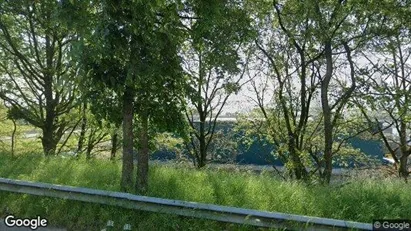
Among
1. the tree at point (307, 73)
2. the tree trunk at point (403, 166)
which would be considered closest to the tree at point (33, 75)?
the tree at point (307, 73)

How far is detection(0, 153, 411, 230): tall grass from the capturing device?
4.21 m

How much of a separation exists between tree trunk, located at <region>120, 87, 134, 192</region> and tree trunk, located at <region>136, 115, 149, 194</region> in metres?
0.14

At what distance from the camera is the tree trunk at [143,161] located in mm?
5279

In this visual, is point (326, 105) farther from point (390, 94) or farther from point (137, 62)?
point (137, 62)

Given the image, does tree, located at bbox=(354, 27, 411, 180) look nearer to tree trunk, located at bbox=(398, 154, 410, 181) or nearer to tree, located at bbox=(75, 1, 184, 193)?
tree trunk, located at bbox=(398, 154, 410, 181)

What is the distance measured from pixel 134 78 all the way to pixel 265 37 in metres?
10.5

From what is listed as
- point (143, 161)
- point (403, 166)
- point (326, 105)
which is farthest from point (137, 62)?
point (403, 166)

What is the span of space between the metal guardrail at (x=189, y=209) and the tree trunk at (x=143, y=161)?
75 centimetres

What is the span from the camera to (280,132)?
1627 cm

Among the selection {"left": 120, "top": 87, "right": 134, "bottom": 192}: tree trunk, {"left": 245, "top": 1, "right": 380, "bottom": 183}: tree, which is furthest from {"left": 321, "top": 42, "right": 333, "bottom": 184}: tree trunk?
{"left": 120, "top": 87, "right": 134, "bottom": 192}: tree trunk

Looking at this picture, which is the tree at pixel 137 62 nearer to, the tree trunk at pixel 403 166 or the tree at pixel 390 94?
the tree at pixel 390 94

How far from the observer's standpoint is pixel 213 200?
15.6 feet

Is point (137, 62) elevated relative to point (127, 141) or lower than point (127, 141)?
elevated

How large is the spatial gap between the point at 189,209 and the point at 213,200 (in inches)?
28.0
